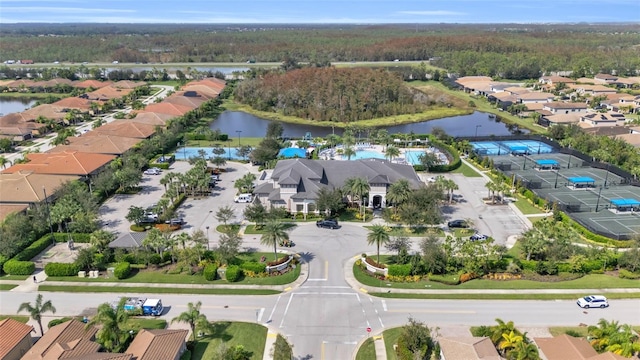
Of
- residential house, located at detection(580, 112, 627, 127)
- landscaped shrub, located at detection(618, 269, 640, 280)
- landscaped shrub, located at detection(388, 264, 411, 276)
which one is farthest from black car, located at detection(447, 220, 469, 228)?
residential house, located at detection(580, 112, 627, 127)

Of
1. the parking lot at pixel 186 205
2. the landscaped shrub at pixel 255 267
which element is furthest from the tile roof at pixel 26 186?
the landscaped shrub at pixel 255 267

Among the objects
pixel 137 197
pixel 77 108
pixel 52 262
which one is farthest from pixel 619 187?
pixel 77 108

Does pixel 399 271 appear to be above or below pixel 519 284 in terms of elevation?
above

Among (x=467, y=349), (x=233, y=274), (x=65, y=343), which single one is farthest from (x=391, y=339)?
(x=65, y=343)

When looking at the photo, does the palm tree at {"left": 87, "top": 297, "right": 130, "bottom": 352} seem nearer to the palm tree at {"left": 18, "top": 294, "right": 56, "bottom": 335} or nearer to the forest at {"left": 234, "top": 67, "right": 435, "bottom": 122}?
the palm tree at {"left": 18, "top": 294, "right": 56, "bottom": 335}

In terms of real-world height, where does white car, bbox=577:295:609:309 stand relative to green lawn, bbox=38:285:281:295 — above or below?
above

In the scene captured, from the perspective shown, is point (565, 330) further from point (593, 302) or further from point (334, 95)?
point (334, 95)
